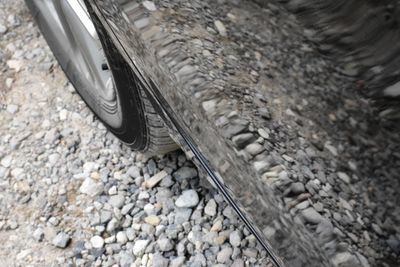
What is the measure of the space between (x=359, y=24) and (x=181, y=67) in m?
0.25

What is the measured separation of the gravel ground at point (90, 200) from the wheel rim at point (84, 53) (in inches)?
6.5

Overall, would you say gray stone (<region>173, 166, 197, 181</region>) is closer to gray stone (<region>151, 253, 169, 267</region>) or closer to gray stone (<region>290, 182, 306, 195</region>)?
gray stone (<region>151, 253, 169, 267</region>)

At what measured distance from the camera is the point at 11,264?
5.40ft

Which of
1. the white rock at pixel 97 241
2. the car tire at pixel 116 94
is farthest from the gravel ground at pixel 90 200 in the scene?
the car tire at pixel 116 94

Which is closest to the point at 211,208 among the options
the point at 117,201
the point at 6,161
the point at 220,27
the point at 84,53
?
the point at 117,201

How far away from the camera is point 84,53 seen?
1730mm

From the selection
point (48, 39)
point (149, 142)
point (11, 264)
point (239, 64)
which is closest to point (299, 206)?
point (239, 64)

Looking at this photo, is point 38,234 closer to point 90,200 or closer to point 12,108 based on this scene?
point 90,200

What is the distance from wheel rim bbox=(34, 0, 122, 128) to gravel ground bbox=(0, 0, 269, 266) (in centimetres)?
16

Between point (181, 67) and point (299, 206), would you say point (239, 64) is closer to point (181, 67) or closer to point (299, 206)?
point (181, 67)

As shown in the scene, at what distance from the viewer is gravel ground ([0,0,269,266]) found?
1.61 meters

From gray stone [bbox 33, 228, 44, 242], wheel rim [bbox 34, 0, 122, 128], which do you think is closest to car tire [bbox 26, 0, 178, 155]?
wheel rim [bbox 34, 0, 122, 128]

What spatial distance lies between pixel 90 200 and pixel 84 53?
450 millimetres

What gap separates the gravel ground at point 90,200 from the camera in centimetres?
161
